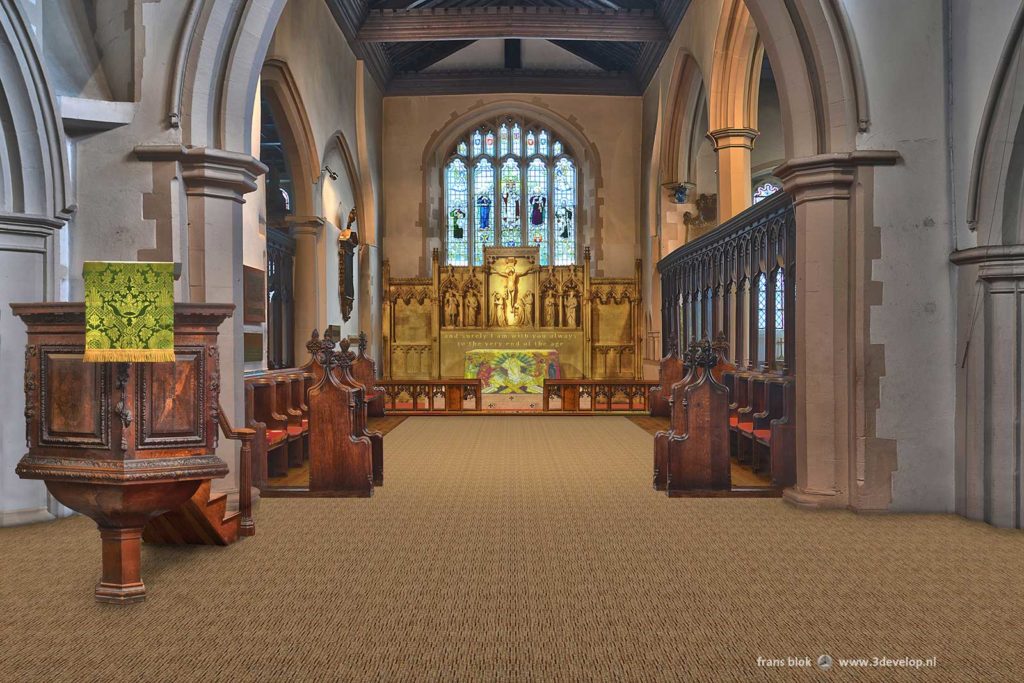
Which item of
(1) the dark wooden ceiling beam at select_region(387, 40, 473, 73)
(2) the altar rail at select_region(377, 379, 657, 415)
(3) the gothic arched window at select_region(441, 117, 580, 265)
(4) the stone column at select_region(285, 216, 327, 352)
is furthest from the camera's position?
(3) the gothic arched window at select_region(441, 117, 580, 265)

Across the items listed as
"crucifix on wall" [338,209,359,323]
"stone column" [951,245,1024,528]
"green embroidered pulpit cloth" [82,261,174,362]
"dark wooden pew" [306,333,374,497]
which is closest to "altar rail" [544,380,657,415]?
"crucifix on wall" [338,209,359,323]

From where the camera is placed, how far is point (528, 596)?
3.39 metres

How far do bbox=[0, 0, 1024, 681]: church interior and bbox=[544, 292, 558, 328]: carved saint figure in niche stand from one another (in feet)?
19.6

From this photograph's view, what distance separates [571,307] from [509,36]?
4.99 m

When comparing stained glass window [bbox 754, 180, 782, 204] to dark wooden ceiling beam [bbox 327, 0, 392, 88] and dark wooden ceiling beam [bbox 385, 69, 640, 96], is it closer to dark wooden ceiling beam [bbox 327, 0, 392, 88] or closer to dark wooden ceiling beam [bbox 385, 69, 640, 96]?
dark wooden ceiling beam [bbox 385, 69, 640, 96]

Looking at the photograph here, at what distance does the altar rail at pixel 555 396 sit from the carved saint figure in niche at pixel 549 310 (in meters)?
3.70

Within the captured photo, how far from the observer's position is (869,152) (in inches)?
194

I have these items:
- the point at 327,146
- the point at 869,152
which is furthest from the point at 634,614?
the point at 327,146

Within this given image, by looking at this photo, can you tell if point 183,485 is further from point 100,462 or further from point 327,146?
point 327,146

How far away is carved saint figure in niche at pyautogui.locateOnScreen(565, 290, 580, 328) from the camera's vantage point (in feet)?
51.3

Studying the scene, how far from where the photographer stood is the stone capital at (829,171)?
4.93 meters

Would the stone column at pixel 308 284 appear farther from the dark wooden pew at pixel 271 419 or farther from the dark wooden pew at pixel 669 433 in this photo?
the dark wooden pew at pixel 669 433

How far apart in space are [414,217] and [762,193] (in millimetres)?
7043

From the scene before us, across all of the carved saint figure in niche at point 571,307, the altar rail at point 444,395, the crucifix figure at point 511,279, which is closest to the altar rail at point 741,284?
the carved saint figure in niche at point 571,307
